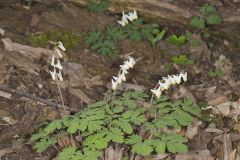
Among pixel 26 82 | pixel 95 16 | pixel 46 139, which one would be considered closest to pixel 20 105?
pixel 26 82

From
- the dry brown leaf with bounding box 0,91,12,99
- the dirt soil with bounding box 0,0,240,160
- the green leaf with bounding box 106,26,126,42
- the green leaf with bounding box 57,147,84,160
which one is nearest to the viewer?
the green leaf with bounding box 57,147,84,160

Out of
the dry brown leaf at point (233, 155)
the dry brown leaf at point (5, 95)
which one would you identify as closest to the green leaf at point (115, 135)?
the dry brown leaf at point (233, 155)

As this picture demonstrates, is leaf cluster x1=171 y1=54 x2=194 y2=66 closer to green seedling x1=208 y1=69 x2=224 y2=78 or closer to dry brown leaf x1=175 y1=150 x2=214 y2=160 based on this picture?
green seedling x1=208 y1=69 x2=224 y2=78

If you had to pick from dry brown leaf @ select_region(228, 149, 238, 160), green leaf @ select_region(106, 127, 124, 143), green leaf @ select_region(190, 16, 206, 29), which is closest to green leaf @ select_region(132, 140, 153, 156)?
green leaf @ select_region(106, 127, 124, 143)

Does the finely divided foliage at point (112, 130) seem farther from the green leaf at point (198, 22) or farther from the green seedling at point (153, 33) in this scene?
the green leaf at point (198, 22)

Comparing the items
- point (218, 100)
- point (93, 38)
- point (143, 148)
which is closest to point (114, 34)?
point (93, 38)
